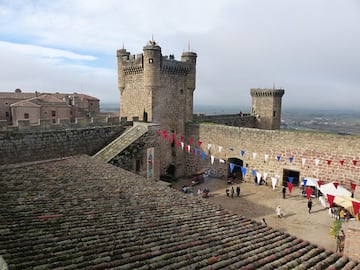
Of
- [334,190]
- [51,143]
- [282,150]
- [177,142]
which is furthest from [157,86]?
[334,190]

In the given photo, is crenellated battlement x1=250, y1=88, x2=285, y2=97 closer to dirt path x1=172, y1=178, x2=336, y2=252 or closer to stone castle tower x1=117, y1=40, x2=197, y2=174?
stone castle tower x1=117, y1=40, x2=197, y2=174

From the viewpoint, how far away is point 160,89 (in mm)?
20953

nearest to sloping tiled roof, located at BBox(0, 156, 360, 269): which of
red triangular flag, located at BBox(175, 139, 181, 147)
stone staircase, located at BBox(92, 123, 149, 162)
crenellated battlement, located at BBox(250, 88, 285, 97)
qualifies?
stone staircase, located at BBox(92, 123, 149, 162)

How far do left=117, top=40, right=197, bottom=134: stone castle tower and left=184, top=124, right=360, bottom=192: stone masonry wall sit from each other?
2109mm

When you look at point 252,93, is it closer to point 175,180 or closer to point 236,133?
point 236,133

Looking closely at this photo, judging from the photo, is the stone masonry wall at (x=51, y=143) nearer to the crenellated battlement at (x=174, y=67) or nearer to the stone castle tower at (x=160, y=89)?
the stone castle tower at (x=160, y=89)

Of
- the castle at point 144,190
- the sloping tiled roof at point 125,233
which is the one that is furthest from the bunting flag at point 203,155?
the sloping tiled roof at point 125,233

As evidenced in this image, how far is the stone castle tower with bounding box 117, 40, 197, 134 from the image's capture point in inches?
797

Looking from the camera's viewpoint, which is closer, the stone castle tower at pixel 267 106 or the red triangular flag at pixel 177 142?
the red triangular flag at pixel 177 142

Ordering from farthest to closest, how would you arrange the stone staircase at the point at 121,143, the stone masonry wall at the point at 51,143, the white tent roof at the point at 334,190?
1. the white tent roof at the point at 334,190
2. the stone staircase at the point at 121,143
3. the stone masonry wall at the point at 51,143

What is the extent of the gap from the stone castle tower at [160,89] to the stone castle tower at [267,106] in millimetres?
11303

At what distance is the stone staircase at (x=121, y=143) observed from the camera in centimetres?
1464

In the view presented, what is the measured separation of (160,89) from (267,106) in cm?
1501

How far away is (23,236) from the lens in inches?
198
